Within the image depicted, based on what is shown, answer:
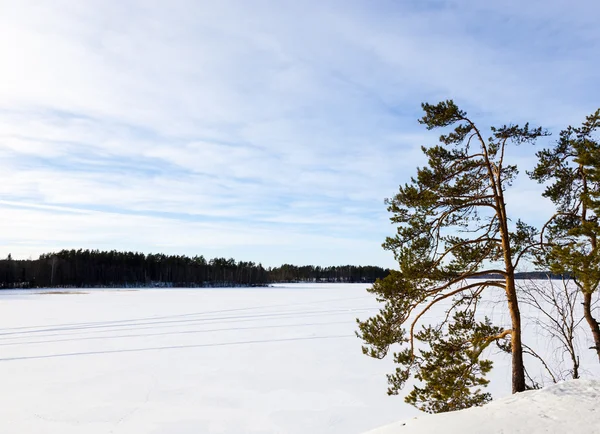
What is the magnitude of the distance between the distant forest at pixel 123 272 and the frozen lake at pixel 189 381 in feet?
231

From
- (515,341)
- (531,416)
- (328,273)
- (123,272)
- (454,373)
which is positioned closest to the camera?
(531,416)

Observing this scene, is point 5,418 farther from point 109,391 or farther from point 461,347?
point 461,347

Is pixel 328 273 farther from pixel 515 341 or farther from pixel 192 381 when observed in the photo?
pixel 515 341

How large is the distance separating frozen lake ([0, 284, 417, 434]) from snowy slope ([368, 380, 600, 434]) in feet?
10.8

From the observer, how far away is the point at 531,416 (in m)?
6.41

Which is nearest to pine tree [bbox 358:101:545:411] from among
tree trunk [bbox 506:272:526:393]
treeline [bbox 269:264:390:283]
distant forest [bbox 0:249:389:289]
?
tree trunk [bbox 506:272:526:393]

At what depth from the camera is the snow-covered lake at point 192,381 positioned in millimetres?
9812

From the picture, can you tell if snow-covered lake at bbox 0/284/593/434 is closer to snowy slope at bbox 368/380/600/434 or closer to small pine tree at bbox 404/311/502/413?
small pine tree at bbox 404/311/502/413

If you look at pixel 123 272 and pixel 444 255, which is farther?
pixel 123 272

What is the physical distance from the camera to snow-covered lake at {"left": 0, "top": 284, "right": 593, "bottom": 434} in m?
9.81

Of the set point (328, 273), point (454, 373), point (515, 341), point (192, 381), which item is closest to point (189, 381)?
point (192, 381)

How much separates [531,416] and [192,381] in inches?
376

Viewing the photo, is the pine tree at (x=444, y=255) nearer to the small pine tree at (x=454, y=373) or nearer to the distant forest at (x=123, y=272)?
the small pine tree at (x=454, y=373)

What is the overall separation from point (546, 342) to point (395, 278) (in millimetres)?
13855
